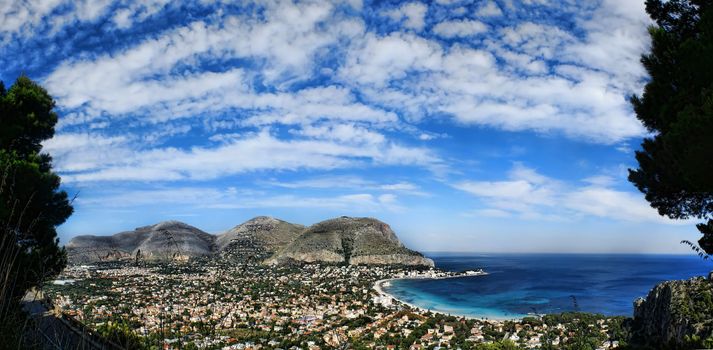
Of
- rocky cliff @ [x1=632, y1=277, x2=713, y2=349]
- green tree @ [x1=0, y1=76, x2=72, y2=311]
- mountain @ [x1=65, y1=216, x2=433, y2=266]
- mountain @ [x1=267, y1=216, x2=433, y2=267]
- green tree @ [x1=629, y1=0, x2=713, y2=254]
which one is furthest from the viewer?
mountain @ [x1=65, y1=216, x2=433, y2=266]

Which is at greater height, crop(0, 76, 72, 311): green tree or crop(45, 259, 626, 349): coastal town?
crop(0, 76, 72, 311): green tree

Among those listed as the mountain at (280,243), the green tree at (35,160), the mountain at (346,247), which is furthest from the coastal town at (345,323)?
the mountain at (280,243)

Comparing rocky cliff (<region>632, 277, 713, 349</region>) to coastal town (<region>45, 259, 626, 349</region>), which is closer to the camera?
rocky cliff (<region>632, 277, 713, 349</region>)

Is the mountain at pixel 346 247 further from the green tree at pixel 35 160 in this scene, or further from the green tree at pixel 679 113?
the green tree at pixel 679 113

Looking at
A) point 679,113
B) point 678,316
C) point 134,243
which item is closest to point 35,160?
point 679,113

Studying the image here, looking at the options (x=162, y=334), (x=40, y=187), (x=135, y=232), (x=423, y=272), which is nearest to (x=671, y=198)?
(x=162, y=334)

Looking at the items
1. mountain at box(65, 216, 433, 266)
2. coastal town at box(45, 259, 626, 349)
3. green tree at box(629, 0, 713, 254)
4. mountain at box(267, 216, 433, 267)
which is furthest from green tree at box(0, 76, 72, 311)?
mountain at box(267, 216, 433, 267)

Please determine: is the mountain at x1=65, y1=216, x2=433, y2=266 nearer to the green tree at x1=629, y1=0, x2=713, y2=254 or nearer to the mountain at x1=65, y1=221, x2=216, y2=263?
the mountain at x1=65, y1=221, x2=216, y2=263

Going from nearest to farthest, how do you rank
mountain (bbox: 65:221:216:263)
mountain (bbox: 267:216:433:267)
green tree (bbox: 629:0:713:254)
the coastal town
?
green tree (bbox: 629:0:713:254) < the coastal town < mountain (bbox: 267:216:433:267) < mountain (bbox: 65:221:216:263)

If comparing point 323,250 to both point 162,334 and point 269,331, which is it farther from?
point 162,334
